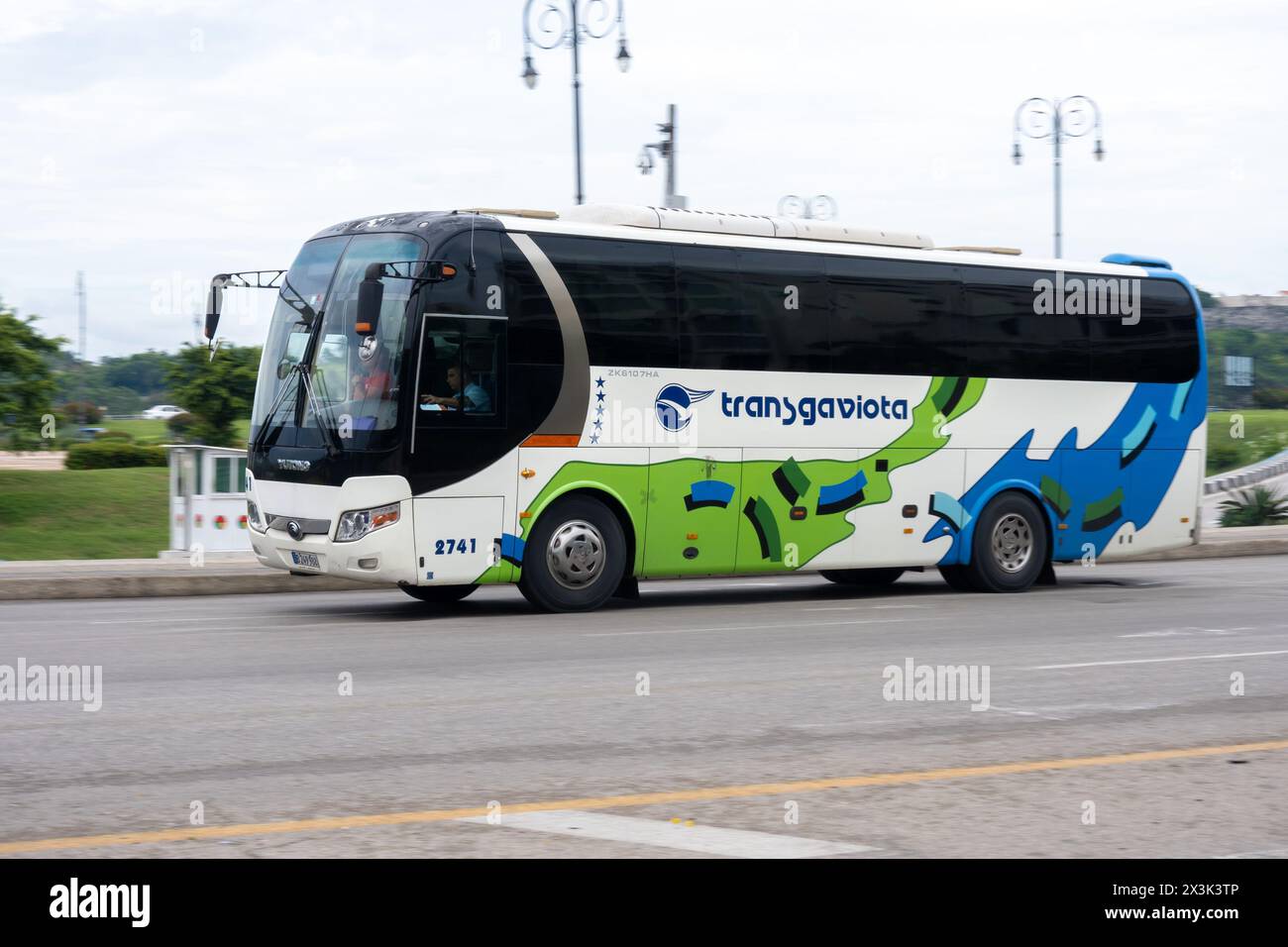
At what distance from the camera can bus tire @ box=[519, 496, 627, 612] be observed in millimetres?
15531

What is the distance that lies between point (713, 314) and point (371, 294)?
4015 millimetres

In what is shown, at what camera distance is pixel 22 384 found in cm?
4153

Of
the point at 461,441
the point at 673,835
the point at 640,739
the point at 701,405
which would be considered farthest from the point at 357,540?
the point at 673,835

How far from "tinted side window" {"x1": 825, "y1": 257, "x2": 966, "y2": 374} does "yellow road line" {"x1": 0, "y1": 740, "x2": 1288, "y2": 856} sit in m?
9.70

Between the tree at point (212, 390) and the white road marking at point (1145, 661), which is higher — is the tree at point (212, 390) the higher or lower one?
the higher one

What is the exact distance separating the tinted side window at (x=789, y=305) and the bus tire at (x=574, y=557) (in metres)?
2.68

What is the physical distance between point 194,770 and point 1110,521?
14821mm

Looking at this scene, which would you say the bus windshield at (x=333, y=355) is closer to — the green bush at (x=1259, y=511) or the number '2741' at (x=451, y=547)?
the number '2741' at (x=451, y=547)

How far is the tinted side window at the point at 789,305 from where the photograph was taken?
55.5ft

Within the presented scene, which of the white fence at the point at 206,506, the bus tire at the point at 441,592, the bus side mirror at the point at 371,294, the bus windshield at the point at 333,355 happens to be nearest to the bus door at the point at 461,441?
the bus windshield at the point at 333,355

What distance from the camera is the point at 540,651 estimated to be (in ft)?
40.5

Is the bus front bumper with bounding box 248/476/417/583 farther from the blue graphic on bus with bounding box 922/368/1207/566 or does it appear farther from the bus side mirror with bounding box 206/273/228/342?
the blue graphic on bus with bounding box 922/368/1207/566

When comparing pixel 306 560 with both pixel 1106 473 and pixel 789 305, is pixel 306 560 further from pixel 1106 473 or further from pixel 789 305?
pixel 1106 473
